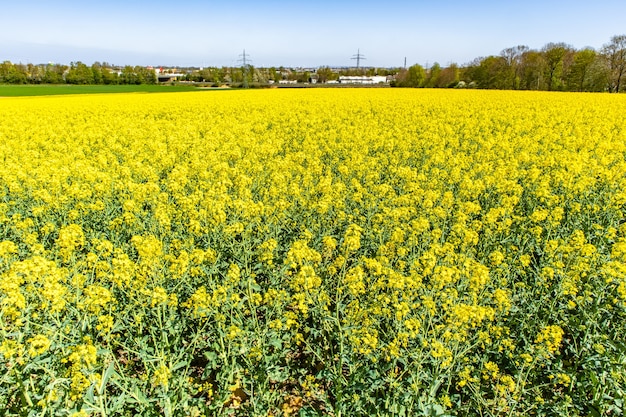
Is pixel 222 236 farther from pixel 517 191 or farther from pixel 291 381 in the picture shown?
pixel 517 191

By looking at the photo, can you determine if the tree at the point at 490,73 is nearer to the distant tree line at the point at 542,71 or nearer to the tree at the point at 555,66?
the distant tree line at the point at 542,71

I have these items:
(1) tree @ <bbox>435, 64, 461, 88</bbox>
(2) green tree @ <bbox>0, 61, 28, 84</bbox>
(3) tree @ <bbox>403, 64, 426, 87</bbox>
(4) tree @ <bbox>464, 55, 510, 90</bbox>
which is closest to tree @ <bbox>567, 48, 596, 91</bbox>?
(4) tree @ <bbox>464, 55, 510, 90</bbox>

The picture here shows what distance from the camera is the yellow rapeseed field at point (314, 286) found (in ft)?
10.8

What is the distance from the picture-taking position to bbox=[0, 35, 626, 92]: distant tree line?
4894 centimetres

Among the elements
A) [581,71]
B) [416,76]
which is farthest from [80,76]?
[581,71]

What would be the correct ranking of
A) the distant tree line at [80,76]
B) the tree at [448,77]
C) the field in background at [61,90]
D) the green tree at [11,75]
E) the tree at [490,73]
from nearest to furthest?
A: the field in background at [61,90] → the tree at [490,73] → the tree at [448,77] → the green tree at [11,75] → the distant tree line at [80,76]

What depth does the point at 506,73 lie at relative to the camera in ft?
183

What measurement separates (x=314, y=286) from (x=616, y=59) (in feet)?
213

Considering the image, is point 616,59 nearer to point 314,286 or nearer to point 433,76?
point 433,76

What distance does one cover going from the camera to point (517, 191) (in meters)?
6.95

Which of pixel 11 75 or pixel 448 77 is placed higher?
pixel 11 75

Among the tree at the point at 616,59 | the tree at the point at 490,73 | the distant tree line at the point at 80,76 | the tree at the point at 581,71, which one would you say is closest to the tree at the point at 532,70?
the tree at the point at 490,73

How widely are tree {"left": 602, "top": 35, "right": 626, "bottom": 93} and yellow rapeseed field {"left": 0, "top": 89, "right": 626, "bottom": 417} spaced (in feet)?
171

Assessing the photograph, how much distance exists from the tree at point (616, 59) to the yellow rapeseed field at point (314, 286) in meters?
52.0
